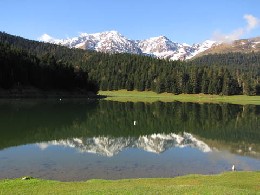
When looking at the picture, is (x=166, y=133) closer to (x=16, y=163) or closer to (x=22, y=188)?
(x=16, y=163)

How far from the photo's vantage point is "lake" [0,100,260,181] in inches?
1367

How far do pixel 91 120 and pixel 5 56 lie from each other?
96.7m

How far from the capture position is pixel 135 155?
4347 cm

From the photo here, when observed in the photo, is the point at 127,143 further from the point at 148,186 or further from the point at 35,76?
the point at 35,76

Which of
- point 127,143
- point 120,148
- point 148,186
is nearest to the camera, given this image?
point 148,186

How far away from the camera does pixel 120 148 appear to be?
4806 cm

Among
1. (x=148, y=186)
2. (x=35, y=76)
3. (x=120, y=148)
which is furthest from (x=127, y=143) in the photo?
(x=35, y=76)

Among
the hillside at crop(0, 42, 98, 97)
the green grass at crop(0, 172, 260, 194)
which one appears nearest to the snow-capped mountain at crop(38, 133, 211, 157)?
the green grass at crop(0, 172, 260, 194)

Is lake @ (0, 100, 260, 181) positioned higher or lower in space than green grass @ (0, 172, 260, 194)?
lower

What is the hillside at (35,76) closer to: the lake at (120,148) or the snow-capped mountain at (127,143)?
the lake at (120,148)

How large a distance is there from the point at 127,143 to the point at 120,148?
16.5 ft

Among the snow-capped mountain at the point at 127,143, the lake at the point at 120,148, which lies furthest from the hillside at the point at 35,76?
the snow-capped mountain at the point at 127,143

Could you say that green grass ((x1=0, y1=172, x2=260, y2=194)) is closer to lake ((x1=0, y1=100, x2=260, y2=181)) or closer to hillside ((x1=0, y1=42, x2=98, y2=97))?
lake ((x1=0, y1=100, x2=260, y2=181))

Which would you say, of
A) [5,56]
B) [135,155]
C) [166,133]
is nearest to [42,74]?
[5,56]
